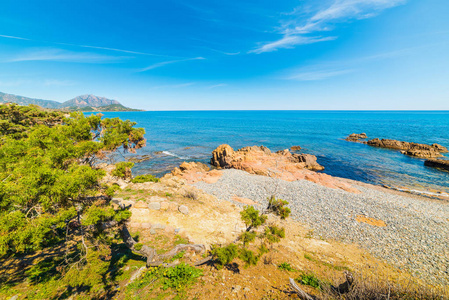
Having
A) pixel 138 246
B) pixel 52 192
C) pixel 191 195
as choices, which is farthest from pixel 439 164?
pixel 52 192

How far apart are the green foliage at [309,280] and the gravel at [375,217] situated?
259 inches

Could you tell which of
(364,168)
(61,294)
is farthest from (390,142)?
(61,294)

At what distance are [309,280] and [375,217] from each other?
14.0 m

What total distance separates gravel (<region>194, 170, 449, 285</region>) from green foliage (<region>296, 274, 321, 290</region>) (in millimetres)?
6572

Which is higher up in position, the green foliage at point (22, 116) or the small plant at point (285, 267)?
the green foliage at point (22, 116)

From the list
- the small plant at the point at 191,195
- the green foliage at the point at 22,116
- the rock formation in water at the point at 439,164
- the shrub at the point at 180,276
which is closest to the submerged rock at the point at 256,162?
the small plant at the point at 191,195

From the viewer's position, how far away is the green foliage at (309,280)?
883 centimetres

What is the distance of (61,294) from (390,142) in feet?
265

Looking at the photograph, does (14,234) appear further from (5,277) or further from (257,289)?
(257,289)

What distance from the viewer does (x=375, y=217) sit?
17.6m

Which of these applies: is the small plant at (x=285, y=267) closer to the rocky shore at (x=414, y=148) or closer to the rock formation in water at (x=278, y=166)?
the rock formation in water at (x=278, y=166)

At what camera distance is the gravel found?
1252 centimetres

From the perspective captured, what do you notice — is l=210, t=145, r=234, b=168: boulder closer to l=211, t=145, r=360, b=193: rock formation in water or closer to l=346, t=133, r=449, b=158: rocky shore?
l=211, t=145, r=360, b=193: rock formation in water

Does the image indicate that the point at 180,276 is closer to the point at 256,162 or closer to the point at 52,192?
the point at 52,192
